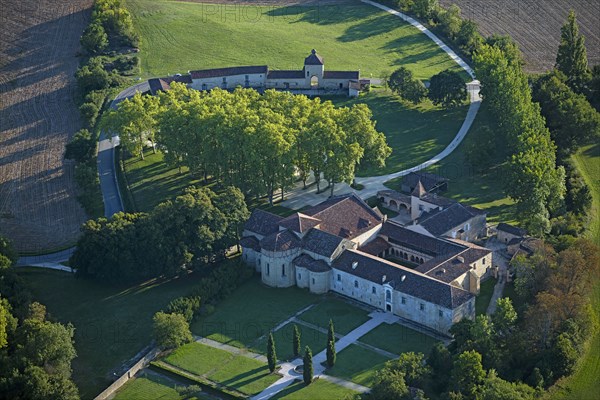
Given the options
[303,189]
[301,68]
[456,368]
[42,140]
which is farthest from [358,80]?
[456,368]

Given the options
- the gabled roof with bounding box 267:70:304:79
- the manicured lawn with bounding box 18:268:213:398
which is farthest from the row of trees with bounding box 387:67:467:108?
the manicured lawn with bounding box 18:268:213:398

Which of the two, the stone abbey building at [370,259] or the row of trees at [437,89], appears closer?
the stone abbey building at [370,259]

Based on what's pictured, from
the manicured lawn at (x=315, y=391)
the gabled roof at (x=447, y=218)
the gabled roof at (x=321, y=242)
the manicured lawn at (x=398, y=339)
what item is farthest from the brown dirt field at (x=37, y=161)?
the gabled roof at (x=447, y=218)

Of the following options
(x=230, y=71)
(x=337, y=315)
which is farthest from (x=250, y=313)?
(x=230, y=71)

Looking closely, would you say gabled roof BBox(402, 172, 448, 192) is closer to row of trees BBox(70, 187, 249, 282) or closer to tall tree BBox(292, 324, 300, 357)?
row of trees BBox(70, 187, 249, 282)

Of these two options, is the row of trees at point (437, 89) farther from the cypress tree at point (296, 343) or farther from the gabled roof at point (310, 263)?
the cypress tree at point (296, 343)

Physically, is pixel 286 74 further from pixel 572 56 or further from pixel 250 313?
pixel 250 313
